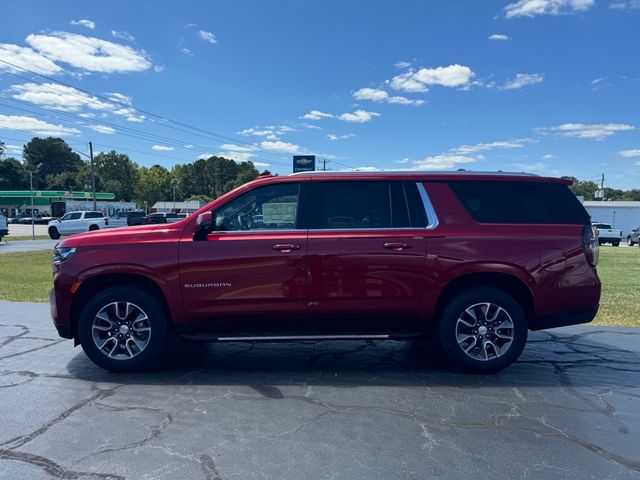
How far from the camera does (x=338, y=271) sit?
4.57 m

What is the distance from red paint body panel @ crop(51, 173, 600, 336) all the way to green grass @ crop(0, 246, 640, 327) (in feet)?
10.6

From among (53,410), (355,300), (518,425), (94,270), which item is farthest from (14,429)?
(518,425)

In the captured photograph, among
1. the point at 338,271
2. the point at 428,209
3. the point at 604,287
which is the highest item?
the point at 428,209

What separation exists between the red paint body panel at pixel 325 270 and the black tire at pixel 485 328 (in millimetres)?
186

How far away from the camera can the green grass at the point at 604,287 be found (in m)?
7.52

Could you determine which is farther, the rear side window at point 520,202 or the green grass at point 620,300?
the green grass at point 620,300

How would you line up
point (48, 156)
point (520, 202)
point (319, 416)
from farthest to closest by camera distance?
point (48, 156) < point (520, 202) < point (319, 416)

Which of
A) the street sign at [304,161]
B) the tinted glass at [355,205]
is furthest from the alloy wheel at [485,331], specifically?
the street sign at [304,161]

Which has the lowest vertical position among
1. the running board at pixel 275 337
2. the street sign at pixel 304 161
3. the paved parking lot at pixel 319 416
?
the paved parking lot at pixel 319 416

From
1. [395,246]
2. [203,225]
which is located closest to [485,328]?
[395,246]

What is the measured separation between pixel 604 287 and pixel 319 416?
898 cm

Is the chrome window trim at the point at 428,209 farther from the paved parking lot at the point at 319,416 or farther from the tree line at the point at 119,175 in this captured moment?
the tree line at the point at 119,175

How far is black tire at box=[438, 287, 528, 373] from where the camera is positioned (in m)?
4.67

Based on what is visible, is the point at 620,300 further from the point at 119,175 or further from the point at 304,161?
the point at 119,175
